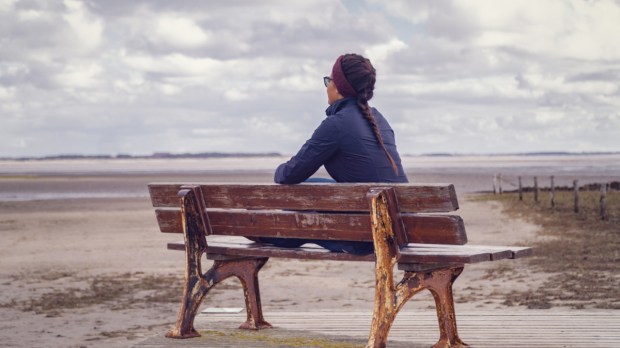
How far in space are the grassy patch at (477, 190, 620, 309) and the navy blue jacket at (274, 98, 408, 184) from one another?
213 inches

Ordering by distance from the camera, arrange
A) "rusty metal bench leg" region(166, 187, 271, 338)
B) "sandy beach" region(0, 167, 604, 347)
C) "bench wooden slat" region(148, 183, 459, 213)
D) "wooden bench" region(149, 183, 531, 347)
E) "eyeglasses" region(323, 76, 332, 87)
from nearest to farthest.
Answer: "bench wooden slat" region(148, 183, 459, 213) → "wooden bench" region(149, 183, 531, 347) → "eyeglasses" region(323, 76, 332, 87) → "rusty metal bench leg" region(166, 187, 271, 338) → "sandy beach" region(0, 167, 604, 347)

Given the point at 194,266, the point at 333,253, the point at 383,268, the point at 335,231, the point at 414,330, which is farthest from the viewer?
the point at 414,330

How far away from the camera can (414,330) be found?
704 cm

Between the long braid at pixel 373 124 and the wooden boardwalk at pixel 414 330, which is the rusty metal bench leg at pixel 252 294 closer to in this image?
the wooden boardwalk at pixel 414 330

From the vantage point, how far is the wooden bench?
18.1 ft

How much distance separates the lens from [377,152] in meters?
5.99

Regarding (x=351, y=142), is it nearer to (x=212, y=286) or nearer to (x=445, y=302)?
(x=445, y=302)

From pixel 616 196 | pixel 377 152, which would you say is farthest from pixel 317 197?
pixel 616 196

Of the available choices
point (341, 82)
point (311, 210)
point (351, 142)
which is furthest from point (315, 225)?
point (341, 82)

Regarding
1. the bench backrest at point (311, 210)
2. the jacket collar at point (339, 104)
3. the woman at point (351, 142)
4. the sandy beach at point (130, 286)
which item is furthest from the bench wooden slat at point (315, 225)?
the sandy beach at point (130, 286)

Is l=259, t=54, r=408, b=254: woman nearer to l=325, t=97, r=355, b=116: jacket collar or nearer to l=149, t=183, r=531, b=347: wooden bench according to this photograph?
l=325, t=97, r=355, b=116: jacket collar

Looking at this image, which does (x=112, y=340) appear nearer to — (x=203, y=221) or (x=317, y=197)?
(x=203, y=221)

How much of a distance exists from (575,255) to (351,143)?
1208 cm

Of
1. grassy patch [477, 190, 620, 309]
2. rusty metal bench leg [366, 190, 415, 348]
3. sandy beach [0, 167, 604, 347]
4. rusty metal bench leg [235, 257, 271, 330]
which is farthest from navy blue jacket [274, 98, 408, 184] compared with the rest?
grassy patch [477, 190, 620, 309]
